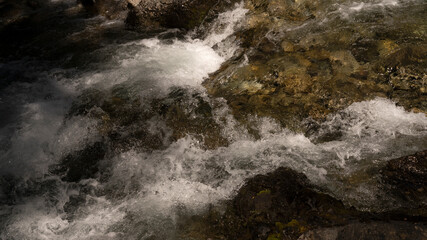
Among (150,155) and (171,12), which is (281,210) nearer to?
(150,155)

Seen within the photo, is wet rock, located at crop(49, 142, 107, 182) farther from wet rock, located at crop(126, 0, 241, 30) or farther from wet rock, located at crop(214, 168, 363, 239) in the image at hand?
wet rock, located at crop(126, 0, 241, 30)

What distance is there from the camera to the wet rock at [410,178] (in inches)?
115

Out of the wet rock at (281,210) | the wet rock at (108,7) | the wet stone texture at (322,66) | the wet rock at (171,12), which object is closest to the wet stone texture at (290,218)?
the wet rock at (281,210)

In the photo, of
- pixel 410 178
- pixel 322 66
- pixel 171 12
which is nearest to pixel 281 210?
pixel 410 178

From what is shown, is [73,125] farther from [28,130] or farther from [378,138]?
[378,138]

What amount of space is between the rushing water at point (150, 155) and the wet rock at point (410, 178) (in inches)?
5.5

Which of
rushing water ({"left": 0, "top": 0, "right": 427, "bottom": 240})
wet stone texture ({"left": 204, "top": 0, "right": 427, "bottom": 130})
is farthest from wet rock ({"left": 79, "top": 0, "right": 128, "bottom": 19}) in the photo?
wet stone texture ({"left": 204, "top": 0, "right": 427, "bottom": 130})

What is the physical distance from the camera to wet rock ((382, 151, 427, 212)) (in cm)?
291

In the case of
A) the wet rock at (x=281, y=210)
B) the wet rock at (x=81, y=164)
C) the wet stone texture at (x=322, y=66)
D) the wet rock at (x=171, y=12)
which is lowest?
the wet rock at (x=81, y=164)

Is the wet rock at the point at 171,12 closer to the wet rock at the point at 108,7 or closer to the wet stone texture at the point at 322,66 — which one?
the wet rock at the point at 108,7

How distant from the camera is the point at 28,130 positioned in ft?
15.6

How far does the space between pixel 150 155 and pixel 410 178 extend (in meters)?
3.43

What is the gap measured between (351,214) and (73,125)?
4.41 meters

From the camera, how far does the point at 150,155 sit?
4.20m
